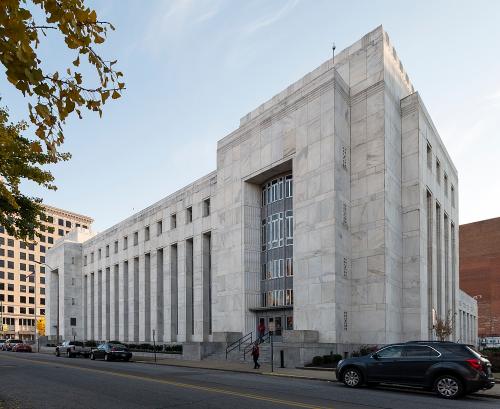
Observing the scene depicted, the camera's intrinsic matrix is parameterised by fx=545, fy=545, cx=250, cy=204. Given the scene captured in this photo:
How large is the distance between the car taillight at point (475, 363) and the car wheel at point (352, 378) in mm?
3632

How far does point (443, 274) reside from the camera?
42.6 meters

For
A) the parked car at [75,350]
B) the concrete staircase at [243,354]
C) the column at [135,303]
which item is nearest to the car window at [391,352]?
the concrete staircase at [243,354]

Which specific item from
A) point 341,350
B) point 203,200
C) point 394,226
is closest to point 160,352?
point 203,200

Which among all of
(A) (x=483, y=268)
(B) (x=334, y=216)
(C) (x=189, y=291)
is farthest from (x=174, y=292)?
(A) (x=483, y=268)

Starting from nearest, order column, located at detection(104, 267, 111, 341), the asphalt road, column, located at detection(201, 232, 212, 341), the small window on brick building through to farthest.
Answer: the asphalt road < column, located at detection(201, 232, 212, 341) < the small window on brick building < column, located at detection(104, 267, 111, 341)

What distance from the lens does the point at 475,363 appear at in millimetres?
15852

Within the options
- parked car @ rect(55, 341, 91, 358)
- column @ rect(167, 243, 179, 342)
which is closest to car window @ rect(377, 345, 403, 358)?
parked car @ rect(55, 341, 91, 358)

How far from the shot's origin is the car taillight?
622 inches

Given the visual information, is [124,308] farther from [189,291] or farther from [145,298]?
[189,291]

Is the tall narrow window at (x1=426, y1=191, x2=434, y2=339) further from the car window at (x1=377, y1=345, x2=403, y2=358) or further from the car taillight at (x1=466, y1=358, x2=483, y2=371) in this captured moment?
the car taillight at (x1=466, y1=358, x2=483, y2=371)

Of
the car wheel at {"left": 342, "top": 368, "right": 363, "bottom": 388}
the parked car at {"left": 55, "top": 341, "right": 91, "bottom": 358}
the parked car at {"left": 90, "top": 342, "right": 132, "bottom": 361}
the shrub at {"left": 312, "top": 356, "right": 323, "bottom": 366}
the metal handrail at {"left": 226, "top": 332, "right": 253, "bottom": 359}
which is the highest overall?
the car wheel at {"left": 342, "top": 368, "right": 363, "bottom": 388}

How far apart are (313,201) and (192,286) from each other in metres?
21.3

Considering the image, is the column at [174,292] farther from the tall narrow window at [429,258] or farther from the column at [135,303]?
the tall narrow window at [429,258]

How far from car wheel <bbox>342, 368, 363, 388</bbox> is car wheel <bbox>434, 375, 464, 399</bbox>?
2640 mm
